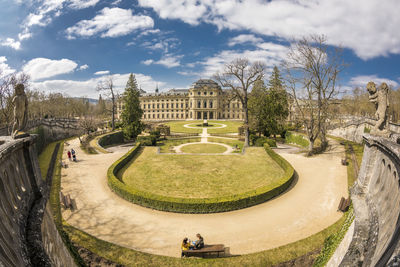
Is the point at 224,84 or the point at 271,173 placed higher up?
the point at 224,84

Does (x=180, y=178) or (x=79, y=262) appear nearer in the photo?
(x=79, y=262)

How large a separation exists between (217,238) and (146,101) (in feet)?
295

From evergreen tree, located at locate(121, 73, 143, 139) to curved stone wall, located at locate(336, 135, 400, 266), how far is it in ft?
125

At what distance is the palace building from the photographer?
291 feet

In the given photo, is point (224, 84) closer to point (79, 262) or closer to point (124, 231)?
point (124, 231)

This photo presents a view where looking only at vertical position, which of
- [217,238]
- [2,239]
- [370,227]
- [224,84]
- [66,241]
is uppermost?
[224,84]

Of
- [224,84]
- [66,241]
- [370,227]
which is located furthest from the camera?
[224,84]

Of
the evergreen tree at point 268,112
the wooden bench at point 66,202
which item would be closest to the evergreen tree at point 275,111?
the evergreen tree at point 268,112

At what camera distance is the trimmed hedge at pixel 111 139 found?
34.8 meters

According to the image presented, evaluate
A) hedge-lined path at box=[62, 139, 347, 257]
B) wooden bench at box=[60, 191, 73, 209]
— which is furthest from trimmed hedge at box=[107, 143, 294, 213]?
wooden bench at box=[60, 191, 73, 209]

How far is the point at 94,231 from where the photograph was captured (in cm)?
1130

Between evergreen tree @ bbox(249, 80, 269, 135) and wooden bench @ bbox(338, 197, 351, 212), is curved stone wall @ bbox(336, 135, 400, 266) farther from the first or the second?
evergreen tree @ bbox(249, 80, 269, 135)

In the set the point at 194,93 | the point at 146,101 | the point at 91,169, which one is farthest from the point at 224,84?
the point at 146,101

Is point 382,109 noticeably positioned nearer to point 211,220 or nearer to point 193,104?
point 211,220
